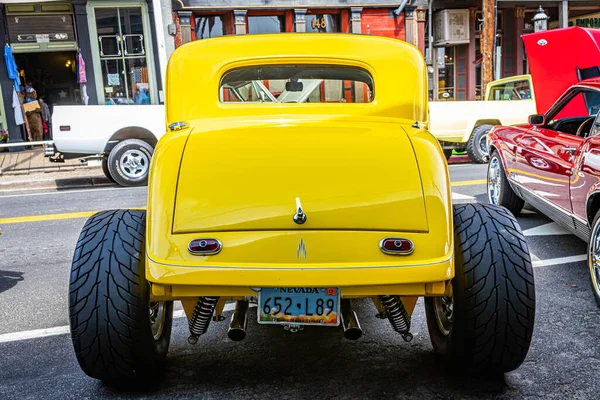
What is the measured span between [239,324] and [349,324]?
53 centimetres

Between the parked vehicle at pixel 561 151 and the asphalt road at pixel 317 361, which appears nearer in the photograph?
the asphalt road at pixel 317 361

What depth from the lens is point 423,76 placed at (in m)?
4.11

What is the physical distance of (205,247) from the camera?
2855 millimetres

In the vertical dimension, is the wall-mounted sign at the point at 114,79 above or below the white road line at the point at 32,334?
above

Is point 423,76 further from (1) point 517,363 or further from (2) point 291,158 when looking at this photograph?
(1) point 517,363

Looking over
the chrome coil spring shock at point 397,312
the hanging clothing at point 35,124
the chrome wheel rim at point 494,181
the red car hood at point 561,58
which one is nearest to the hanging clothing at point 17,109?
the hanging clothing at point 35,124

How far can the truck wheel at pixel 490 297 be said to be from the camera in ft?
9.75

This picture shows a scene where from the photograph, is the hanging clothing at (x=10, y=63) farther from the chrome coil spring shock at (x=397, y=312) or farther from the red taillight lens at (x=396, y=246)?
the red taillight lens at (x=396, y=246)

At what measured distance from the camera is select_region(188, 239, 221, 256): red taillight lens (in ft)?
9.35

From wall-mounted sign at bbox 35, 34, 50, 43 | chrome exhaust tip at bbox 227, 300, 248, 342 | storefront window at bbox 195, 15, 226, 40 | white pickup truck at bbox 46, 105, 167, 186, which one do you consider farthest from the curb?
chrome exhaust tip at bbox 227, 300, 248, 342

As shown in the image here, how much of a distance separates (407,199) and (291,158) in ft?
1.91

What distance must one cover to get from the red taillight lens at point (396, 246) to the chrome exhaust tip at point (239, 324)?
80 centimetres

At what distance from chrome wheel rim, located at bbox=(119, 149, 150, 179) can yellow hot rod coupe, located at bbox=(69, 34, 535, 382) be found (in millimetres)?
8481

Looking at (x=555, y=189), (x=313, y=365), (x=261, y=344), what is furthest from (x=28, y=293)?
(x=555, y=189)
